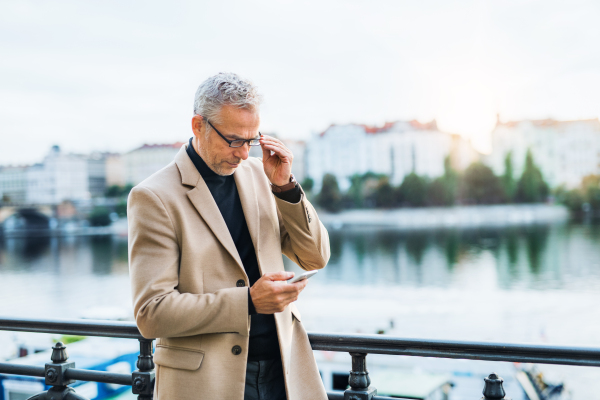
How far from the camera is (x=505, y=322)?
59.3 feet

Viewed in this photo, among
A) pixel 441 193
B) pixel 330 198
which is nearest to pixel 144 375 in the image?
pixel 330 198

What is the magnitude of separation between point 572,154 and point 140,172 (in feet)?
103

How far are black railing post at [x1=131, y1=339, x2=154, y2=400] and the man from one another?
8.0 inches

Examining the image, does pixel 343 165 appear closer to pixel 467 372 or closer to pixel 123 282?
pixel 123 282

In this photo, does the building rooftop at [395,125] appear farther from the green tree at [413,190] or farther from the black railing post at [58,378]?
the black railing post at [58,378]

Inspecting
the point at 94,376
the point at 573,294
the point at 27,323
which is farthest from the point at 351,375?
the point at 573,294

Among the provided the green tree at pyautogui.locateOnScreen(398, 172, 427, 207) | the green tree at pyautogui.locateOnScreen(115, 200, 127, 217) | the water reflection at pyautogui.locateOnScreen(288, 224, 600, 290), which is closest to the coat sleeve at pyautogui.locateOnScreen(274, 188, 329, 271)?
the water reflection at pyautogui.locateOnScreen(288, 224, 600, 290)

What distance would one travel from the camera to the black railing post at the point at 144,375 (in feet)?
3.47

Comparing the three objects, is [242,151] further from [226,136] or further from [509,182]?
[509,182]

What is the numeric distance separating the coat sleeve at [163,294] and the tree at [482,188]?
36194 mm

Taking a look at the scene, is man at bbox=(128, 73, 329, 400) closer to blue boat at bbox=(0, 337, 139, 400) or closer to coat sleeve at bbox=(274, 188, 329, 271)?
coat sleeve at bbox=(274, 188, 329, 271)

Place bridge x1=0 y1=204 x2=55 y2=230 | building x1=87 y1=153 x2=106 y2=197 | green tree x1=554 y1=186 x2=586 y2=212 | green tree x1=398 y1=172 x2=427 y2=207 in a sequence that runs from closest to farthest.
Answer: bridge x1=0 y1=204 x2=55 y2=230 < green tree x1=554 y1=186 x2=586 y2=212 < green tree x1=398 y1=172 x2=427 y2=207 < building x1=87 y1=153 x2=106 y2=197

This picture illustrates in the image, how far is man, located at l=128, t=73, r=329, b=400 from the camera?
808 mm

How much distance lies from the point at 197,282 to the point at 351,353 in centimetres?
30
